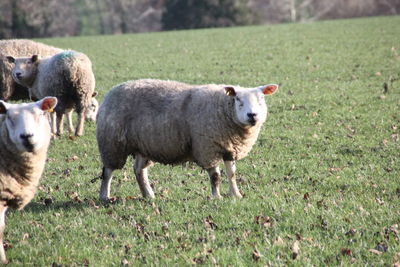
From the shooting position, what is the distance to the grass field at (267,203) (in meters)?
5.59

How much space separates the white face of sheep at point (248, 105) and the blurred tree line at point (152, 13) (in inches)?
1655

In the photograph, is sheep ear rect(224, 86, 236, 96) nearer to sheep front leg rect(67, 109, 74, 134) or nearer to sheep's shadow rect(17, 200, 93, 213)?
sheep's shadow rect(17, 200, 93, 213)

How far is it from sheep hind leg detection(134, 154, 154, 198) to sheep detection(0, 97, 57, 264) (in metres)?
1.90

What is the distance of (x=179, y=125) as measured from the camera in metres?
7.63

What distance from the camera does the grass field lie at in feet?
18.3

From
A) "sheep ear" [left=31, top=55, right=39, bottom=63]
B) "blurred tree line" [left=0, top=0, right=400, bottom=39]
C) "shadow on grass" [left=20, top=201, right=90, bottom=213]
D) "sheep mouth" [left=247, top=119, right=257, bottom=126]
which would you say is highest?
"sheep mouth" [left=247, top=119, right=257, bottom=126]

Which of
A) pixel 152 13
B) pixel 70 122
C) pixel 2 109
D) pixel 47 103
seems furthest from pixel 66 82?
pixel 152 13

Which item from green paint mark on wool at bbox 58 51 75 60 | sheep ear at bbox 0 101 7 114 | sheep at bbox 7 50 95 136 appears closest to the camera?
sheep ear at bbox 0 101 7 114

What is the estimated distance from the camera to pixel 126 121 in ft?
25.7

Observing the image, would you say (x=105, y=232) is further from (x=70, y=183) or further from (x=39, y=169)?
(x=70, y=183)

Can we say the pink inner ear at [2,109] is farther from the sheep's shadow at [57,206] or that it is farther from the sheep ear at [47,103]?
the sheep's shadow at [57,206]

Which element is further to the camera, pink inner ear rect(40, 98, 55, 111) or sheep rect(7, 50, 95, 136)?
sheep rect(7, 50, 95, 136)

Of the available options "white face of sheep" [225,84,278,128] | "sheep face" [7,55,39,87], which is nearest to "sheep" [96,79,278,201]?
"white face of sheep" [225,84,278,128]

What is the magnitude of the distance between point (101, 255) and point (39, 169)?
3.87 feet
